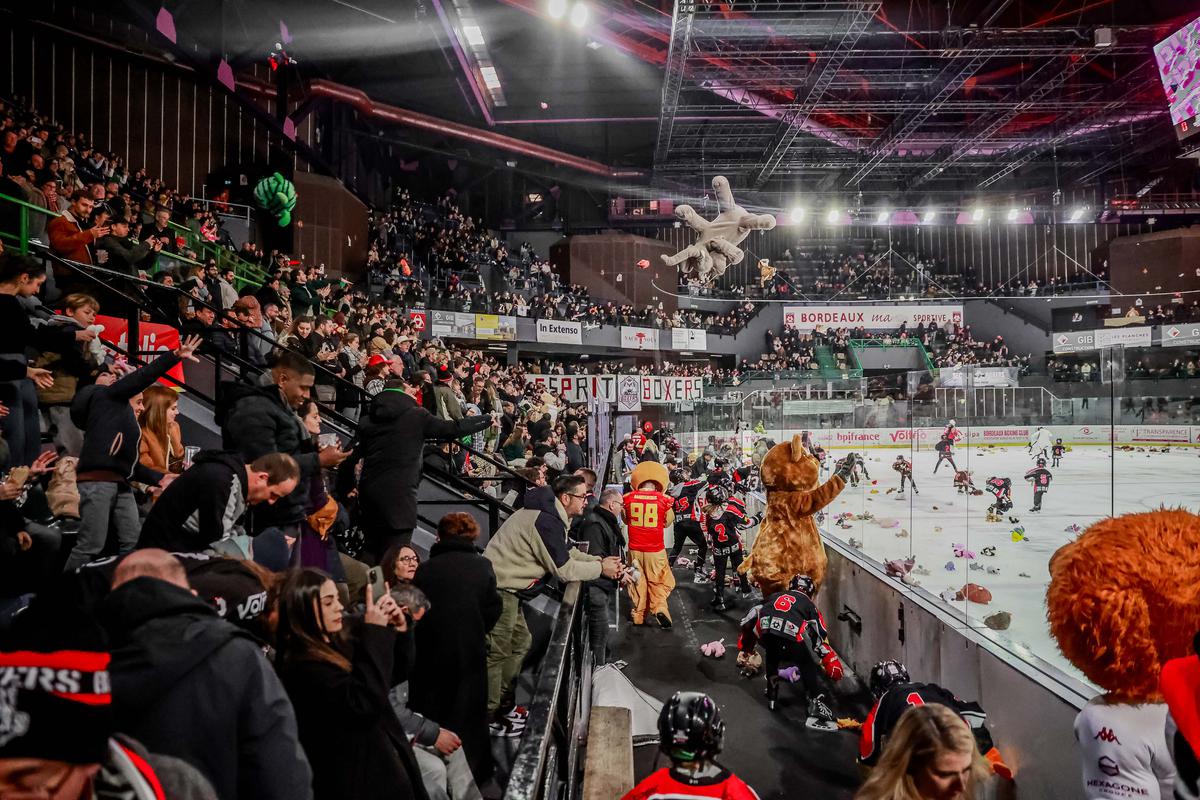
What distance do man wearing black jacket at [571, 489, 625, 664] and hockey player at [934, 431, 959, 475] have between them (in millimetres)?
2831

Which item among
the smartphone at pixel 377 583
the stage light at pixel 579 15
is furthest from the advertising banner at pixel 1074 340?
the smartphone at pixel 377 583

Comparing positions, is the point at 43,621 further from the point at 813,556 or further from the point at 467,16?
the point at 467,16

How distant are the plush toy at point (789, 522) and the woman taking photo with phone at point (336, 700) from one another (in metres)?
4.53

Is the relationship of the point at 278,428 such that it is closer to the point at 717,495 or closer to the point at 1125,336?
the point at 717,495

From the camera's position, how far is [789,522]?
6133mm

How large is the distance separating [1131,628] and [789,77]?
17.1 m

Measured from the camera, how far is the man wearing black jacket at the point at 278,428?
3.23 m

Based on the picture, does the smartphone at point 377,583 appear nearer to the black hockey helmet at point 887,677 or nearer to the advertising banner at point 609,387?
the black hockey helmet at point 887,677

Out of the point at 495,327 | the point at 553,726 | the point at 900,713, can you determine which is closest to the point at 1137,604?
the point at 900,713

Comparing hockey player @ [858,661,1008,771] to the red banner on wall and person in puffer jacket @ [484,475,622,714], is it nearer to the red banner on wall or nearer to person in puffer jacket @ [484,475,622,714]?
person in puffer jacket @ [484,475,622,714]

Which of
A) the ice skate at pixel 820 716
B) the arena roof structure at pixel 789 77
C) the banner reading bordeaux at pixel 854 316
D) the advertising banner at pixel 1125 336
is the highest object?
the arena roof structure at pixel 789 77

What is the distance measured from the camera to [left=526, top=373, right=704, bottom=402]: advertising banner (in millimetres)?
19016

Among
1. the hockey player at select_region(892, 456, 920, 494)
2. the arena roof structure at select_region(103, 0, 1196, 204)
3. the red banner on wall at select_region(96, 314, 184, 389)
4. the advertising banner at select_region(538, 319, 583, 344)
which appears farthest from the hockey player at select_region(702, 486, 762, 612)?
the advertising banner at select_region(538, 319, 583, 344)

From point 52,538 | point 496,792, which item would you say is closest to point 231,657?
point 52,538
